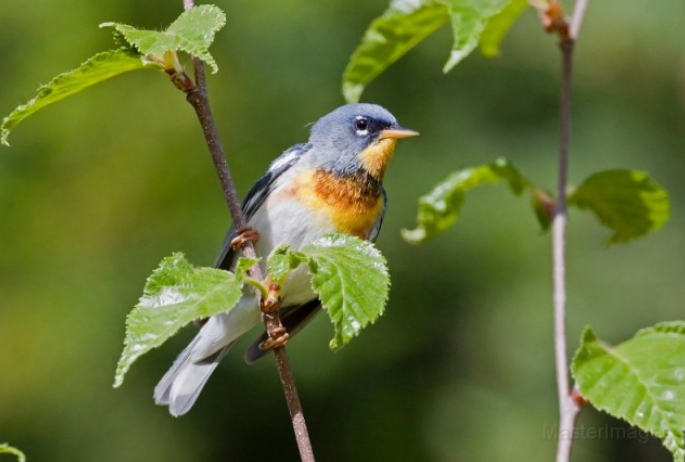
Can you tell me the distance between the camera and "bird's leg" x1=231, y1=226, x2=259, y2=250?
6.58 feet

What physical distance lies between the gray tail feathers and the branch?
61.7 inches

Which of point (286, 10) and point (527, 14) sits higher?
point (286, 10)

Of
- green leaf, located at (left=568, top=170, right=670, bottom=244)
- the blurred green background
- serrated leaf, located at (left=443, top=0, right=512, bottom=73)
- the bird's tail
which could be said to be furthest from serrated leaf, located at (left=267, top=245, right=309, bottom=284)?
the blurred green background

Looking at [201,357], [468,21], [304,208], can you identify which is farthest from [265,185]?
[468,21]

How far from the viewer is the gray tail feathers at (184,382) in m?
3.33

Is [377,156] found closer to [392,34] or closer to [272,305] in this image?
[392,34]

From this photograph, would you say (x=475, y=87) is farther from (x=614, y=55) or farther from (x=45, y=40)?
(x=45, y=40)

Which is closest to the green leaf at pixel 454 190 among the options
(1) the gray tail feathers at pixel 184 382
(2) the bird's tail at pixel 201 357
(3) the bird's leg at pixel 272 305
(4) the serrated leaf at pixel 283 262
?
(3) the bird's leg at pixel 272 305

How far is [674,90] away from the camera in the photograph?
5992 mm

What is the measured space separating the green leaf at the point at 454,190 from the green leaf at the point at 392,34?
307mm

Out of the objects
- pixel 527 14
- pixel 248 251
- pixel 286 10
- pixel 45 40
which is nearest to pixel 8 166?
pixel 45 40

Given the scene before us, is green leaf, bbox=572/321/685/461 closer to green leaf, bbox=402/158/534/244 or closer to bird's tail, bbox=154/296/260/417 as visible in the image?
green leaf, bbox=402/158/534/244

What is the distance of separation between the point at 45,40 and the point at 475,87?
2422 millimetres

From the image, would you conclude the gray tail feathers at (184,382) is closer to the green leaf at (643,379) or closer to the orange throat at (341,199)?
the orange throat at (341,199)
